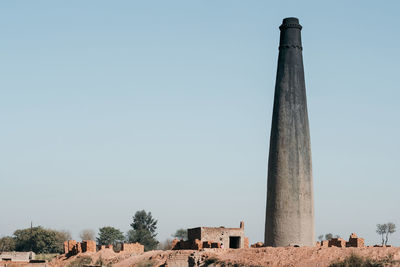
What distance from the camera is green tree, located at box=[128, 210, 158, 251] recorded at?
263ft

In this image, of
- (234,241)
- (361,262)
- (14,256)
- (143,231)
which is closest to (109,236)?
(143,231)

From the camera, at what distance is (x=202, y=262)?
28094 mm

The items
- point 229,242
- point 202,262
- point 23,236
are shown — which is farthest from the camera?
point 23,236

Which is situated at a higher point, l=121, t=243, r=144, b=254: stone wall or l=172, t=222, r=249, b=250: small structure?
l=172, t=222, r=249, b=250: small structure

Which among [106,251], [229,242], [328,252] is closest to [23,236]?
[106,251]

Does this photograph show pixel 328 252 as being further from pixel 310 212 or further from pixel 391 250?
pixel 310 212

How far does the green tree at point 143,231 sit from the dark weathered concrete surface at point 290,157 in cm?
5096

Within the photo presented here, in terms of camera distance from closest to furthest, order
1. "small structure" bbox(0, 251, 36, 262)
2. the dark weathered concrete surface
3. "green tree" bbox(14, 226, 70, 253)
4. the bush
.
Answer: the bush < the dark weathered concrete surface < "small structure" bbox(0, 251, 36, 262) < "green tree" bbox(14, 226, 70, 253)

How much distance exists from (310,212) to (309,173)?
6.12ft

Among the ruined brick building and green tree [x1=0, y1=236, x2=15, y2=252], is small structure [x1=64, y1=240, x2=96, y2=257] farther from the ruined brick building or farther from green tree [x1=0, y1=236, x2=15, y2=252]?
green tree [x1=0, y1=236, x2=15, y2=252]

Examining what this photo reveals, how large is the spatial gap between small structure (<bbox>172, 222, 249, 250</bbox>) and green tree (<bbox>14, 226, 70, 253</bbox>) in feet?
161

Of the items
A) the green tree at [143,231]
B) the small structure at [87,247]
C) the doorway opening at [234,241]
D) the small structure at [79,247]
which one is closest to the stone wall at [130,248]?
the small structure at [87,247]

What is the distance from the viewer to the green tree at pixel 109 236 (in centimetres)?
8369

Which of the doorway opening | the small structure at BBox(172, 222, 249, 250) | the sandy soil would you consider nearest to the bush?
the sandy soil
